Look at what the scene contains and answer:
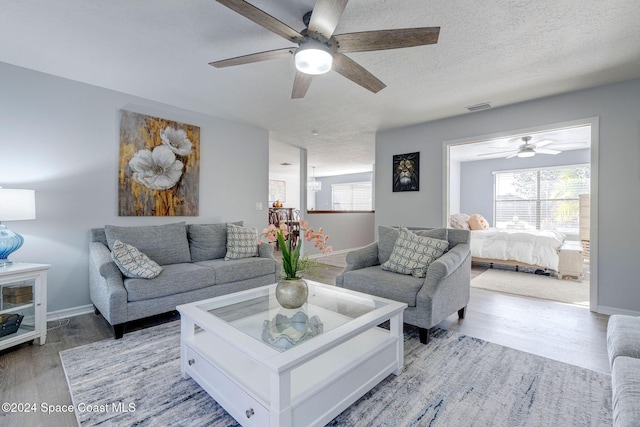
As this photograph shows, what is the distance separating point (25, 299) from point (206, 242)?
1.59m

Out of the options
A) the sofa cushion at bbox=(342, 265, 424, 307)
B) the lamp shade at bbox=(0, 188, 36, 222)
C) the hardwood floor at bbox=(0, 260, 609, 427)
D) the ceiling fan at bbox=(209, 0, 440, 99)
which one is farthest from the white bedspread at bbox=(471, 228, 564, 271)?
the lamp shade at bbox=(0, 188, 36, 222)

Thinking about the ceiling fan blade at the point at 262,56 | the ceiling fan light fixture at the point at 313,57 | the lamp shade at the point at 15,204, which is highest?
the ceiling fan blade at the point at 262,56

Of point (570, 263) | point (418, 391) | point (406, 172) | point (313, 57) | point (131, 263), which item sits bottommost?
point (418, 391)

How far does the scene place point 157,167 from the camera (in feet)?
11.8

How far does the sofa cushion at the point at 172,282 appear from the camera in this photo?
248 cm

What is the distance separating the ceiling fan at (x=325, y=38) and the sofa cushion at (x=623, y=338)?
1.74 metres

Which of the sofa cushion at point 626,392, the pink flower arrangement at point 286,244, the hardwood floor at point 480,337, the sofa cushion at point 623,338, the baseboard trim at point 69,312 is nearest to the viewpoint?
the sofa cushion at point 626,392

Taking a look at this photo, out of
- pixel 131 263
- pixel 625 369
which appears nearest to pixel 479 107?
pixel 625 369

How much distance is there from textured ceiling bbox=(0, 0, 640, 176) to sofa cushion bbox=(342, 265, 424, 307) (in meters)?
1.86

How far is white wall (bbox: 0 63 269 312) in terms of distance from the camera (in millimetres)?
2715

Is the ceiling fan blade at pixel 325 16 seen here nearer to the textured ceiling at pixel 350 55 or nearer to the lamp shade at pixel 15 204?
the textured ceiling at pixel 350 55

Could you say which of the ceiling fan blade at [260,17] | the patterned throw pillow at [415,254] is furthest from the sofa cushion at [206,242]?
the ceiling fan blade at [260,17]

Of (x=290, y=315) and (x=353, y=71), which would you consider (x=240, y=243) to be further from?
(x=353, y=71)

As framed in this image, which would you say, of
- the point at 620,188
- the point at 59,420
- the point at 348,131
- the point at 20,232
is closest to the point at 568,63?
the point at 620,188
